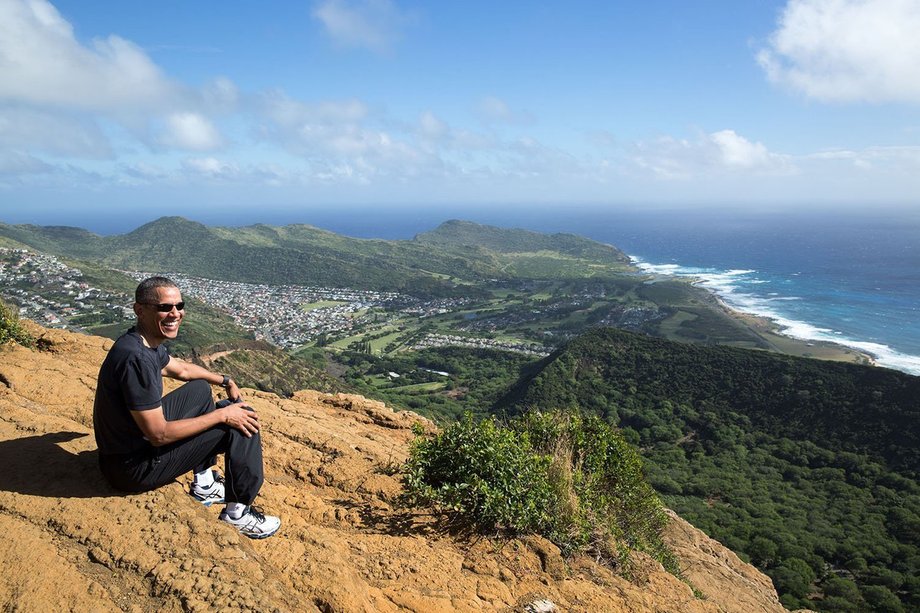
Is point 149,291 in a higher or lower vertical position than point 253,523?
higher

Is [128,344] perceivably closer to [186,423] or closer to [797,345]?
[186,423]

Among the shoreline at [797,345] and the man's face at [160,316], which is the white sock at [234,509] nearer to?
the man's face at [160,316]

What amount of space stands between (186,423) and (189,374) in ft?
3.77

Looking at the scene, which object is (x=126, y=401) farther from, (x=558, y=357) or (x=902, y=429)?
(x=558, y=357)

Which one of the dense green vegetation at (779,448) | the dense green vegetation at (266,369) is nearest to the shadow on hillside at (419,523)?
the dense green vegetation at (779,448)

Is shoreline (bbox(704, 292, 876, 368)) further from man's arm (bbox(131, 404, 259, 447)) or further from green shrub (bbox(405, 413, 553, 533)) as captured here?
man's arm (bbox(131, 404, 259, 447))

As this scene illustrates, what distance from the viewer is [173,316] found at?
4.07 metres

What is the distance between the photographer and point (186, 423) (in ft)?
12.6

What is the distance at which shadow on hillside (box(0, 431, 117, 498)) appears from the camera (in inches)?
160

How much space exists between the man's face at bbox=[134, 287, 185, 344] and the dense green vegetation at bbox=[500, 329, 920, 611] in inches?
1042

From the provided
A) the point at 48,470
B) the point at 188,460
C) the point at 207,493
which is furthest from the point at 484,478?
the point at 48,470

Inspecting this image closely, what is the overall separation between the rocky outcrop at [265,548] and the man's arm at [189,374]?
0.99 meters

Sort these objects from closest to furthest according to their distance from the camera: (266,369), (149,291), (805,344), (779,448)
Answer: (149,291)
(779,448)
(266,369)
(805,344)

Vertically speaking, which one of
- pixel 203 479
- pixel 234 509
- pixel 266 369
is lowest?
pixel 266 369
